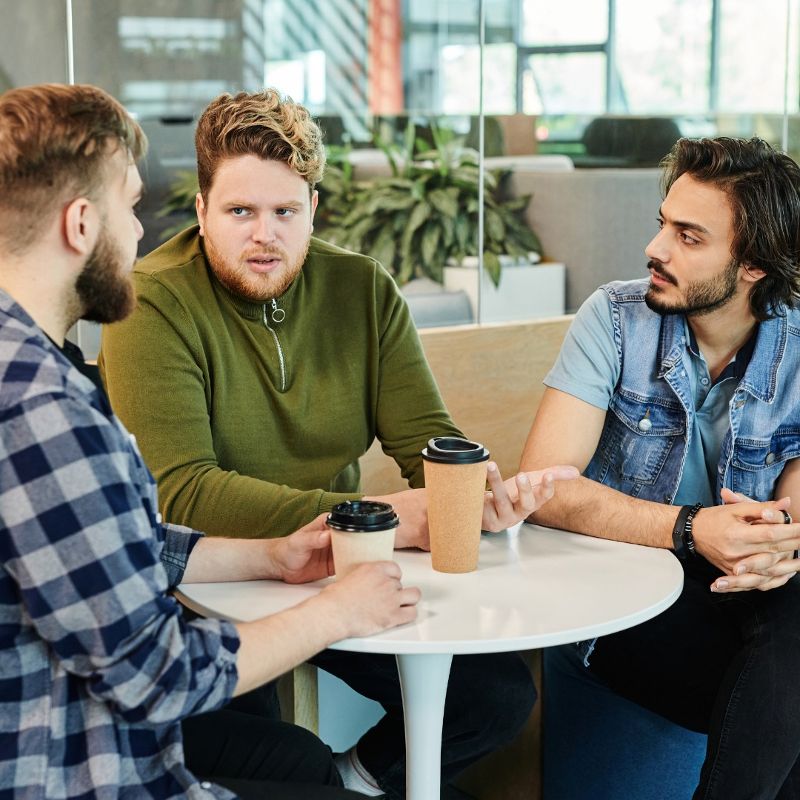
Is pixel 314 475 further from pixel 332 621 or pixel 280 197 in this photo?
pixel 332 621

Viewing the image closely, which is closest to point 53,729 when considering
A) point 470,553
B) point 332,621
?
point 332,621

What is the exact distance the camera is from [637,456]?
2141mm

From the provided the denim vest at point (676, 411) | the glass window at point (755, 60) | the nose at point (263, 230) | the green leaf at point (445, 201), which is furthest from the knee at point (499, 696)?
the glass window at point (755, 60)

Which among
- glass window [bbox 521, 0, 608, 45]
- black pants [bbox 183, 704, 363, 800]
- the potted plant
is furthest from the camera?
glass window [bbox 521, 0, 608, 45]

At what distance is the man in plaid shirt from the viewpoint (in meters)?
1.12

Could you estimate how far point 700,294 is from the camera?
2135 millimetres

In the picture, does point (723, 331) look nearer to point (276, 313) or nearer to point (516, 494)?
point (516, 494)

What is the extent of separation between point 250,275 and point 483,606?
797mm

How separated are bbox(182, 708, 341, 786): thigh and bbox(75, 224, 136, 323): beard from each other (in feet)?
1.95

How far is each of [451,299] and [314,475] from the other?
1433 millimetres

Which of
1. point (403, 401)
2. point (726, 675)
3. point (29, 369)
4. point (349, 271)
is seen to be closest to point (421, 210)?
point (349, 271)

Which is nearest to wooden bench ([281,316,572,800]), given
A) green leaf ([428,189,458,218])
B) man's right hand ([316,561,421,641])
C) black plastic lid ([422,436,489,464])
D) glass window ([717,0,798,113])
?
green leaf ([428,189,458,218])

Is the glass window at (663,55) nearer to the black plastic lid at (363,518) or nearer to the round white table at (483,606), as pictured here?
the round white table at (483,606)

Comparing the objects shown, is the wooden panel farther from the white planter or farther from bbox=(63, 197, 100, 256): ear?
the white planter
